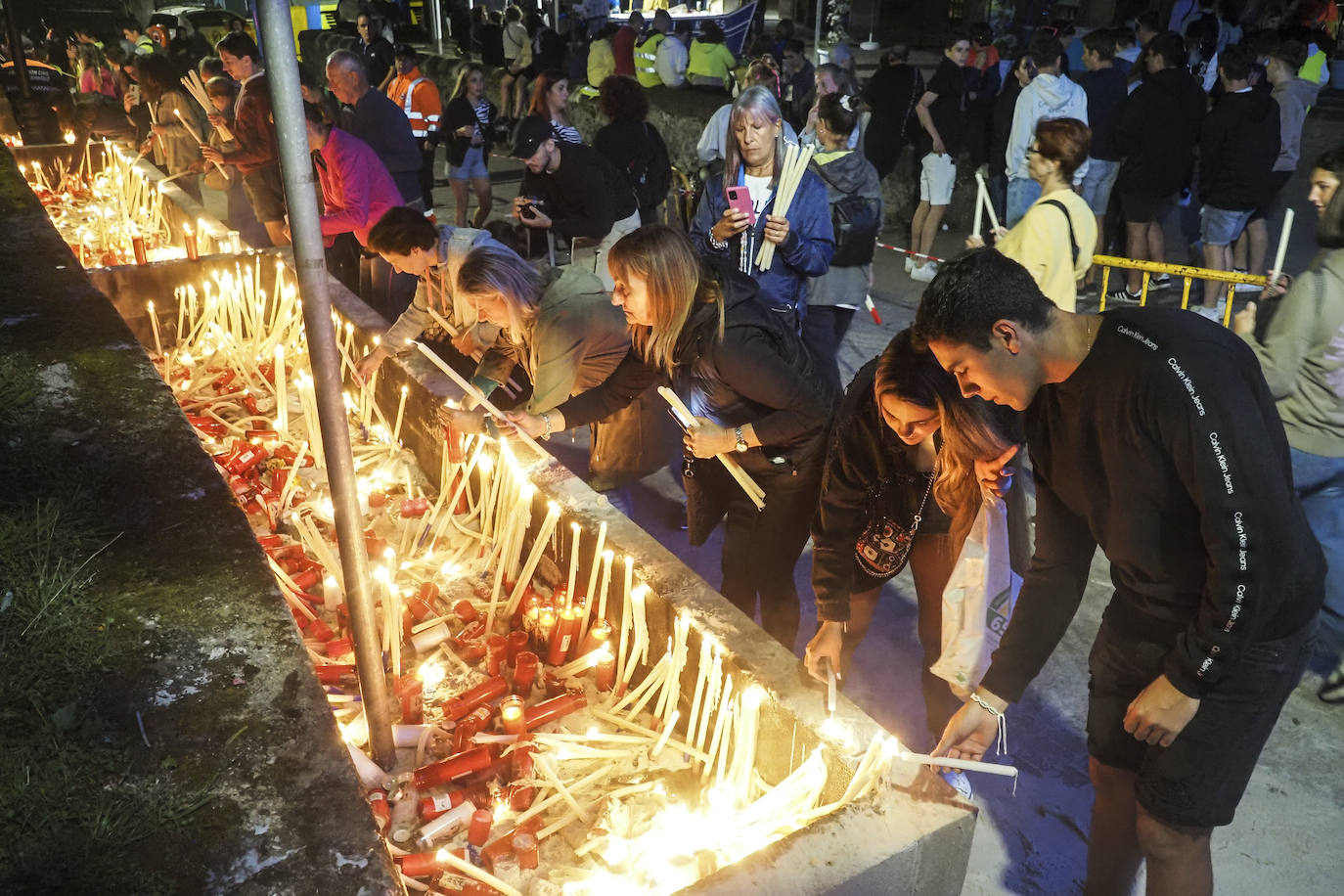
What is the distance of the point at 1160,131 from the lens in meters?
8.54

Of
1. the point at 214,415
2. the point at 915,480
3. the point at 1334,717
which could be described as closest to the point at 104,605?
the point at 915,480

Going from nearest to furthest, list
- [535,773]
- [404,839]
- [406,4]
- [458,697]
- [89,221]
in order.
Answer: [404,839] < [535,773] < [458,697] < [89,221] < [406,4]

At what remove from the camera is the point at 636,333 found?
3842 millimetres

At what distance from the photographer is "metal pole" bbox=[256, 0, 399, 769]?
2.05 meters

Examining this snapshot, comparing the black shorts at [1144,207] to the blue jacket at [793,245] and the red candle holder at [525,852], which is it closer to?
the blue jacket at [793,245]

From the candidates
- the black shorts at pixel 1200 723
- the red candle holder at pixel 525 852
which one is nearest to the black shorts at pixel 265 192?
the red candle holder at pixel 525 852

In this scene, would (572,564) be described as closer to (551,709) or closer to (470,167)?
(551,709)

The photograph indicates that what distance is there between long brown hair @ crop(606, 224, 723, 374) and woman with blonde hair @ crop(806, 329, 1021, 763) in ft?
2.05

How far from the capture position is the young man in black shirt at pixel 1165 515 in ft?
6.79

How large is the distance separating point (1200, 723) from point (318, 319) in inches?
85.1

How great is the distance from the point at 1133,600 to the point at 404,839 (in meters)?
2.05

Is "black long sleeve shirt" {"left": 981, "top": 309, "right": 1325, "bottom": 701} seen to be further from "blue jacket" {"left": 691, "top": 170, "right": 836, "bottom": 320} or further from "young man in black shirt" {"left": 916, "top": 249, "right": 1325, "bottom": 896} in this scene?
"blue jacket" {"left": 691, "top": 170, "right": 836, "bottom": 320}

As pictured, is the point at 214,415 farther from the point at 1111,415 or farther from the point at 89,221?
the point at 89,221

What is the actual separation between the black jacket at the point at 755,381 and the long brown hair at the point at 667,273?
0.11 feet
